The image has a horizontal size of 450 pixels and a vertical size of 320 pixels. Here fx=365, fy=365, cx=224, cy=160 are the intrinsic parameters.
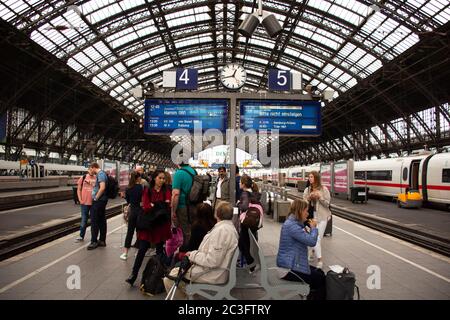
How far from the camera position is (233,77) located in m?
8.45

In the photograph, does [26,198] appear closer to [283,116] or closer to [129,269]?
[129,269]

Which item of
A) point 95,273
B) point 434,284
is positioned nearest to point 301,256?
point 434,284

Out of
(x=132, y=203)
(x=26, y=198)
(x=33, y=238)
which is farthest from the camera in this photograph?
(x=26, y=198)

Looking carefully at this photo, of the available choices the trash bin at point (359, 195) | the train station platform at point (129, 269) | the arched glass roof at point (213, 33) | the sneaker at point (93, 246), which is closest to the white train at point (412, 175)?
the trash bin at point (359, 195)

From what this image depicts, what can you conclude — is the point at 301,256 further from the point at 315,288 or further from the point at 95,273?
the point at 95,273

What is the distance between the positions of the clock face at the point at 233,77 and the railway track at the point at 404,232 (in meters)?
2.95

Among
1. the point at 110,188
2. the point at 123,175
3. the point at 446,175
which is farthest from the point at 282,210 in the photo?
the point at 123,175

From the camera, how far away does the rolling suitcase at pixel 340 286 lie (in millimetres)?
4008

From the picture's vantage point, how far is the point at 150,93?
7809 mm

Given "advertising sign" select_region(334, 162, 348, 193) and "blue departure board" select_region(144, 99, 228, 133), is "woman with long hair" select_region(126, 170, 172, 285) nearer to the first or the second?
"blue departure board" select_region(144, 99, 228, 133)

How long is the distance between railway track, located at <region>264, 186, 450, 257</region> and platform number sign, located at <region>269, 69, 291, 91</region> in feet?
7.98

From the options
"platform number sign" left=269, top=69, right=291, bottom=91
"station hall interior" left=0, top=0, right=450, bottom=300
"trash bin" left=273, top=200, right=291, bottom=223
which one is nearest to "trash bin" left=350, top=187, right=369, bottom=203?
"station hall interior" left=0, top=0, right=450, bottom=300

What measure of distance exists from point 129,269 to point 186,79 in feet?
13.3
